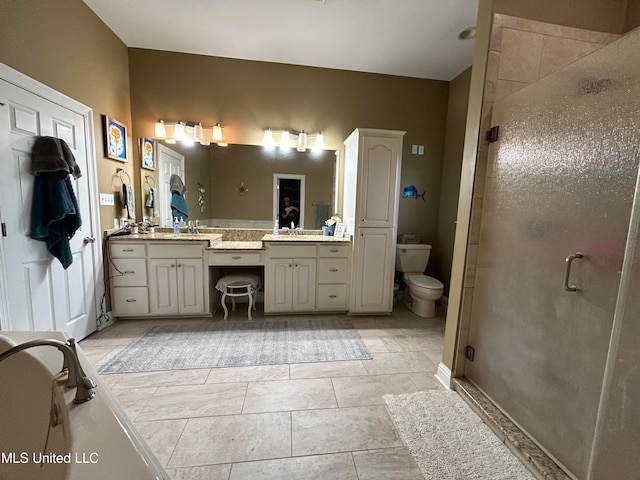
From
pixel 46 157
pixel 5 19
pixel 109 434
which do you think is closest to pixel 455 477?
pixel 109 434

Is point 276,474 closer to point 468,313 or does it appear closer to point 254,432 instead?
point 254,432

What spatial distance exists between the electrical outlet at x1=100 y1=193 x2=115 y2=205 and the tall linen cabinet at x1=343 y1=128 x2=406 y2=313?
242cm

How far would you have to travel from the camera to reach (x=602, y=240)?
1068mm

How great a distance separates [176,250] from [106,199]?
2.61 ft

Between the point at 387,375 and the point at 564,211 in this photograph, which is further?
the point at 387,375

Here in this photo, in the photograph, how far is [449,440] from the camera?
1453 mm

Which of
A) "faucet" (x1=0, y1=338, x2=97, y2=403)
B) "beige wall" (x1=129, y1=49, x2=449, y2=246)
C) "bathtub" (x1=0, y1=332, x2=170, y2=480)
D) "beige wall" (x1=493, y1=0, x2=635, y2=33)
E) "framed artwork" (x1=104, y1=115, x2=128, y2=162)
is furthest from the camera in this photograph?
"beige wall" (x1=129, y1=49, x2=449, y2=246)

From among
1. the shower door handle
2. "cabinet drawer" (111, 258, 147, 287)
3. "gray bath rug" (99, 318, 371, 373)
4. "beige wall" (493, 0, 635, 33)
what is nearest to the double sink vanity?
"cabinet drawer" (111, 258, 147, 287)

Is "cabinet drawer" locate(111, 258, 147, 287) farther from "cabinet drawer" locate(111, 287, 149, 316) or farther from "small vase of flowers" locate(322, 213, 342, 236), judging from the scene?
"small vase of flowers" locate(322, 213, 342, 236)

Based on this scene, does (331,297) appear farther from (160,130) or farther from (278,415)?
(160,130)

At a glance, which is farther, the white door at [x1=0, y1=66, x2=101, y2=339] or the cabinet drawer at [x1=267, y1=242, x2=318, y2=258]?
the cabinet drawer at [x1=267, y1=242, x2=318, y2=258]

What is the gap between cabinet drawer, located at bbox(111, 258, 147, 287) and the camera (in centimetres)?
268

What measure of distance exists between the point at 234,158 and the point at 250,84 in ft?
2.77

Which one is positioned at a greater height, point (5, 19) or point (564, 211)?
point (5, 19)
